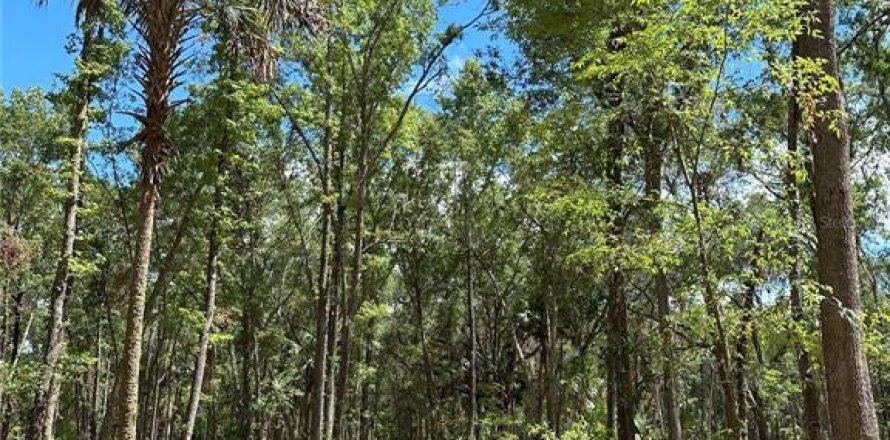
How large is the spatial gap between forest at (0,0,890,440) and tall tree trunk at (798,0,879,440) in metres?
0.02

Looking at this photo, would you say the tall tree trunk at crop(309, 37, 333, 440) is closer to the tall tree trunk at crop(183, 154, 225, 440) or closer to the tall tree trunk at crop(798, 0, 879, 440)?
the tall tree trunk at crop(183, 154, 225, 440)

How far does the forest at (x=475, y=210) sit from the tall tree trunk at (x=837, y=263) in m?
0.02

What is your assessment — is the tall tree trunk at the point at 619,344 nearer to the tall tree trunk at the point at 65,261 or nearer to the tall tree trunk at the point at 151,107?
the tall tree trunk at the point at 151,107

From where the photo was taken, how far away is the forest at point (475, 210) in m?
7.61

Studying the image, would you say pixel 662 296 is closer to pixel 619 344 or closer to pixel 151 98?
pixel 619 344

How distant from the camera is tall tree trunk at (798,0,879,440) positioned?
6551 millimetres

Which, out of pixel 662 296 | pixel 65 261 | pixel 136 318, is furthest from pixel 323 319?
pixel 136 318

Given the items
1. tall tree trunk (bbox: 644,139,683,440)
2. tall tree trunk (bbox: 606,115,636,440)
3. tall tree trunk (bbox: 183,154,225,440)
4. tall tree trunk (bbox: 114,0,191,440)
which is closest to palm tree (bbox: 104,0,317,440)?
tall tree trunk (bbox: 114,0,191,440)

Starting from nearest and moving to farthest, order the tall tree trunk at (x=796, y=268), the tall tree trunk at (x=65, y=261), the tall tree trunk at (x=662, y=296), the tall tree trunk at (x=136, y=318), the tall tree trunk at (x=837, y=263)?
1. the tall tree trunk at (x=837, y=263)
2. the tall tree trunk at (x=796, y=268)
3. the tall tree trunk at (x=136, y=318)
4. the tall tree trunk at (x=662, y=296)
5. the tall tree trunk at (x=65, y=261)

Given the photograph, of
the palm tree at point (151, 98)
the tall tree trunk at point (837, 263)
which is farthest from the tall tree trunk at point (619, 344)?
the palm tree at point (151, 98)

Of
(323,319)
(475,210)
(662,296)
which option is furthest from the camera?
(475,210)

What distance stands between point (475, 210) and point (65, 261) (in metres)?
11.7

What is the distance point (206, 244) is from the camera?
790 inches

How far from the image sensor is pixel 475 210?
23562 mm
